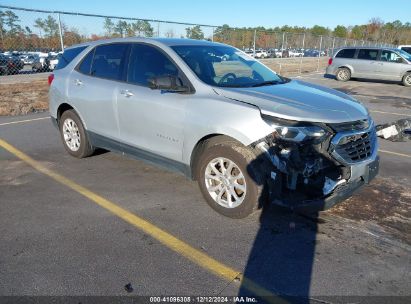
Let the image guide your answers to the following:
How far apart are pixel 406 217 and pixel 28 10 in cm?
1307

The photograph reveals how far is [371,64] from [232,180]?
17.0 meters

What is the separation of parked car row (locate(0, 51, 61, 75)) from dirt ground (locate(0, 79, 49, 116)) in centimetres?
263

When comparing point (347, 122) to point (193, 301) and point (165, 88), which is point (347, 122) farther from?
point (193, 301)

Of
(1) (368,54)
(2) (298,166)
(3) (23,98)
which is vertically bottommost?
(3) (23,98)

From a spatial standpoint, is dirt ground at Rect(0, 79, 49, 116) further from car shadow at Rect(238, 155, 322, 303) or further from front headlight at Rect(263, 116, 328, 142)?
front headlight at Rect(263, 116, 328, 142)

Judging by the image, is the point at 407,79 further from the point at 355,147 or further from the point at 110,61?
the point at 110,61

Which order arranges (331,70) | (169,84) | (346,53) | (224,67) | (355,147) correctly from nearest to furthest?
1. (355,147)
2. (169,84)
3. (224,67)
4. (346,53)
5. (331,70)

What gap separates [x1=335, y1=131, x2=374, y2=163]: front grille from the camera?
11.3ft

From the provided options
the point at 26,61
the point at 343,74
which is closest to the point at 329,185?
the point at 343,74

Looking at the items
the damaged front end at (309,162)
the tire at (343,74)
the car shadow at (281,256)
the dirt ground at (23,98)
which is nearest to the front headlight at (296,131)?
the damaged front end at (309,162)

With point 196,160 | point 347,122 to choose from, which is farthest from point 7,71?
point 347,122

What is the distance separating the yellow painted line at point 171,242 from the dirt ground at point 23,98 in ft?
18.5

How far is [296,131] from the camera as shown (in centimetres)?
332

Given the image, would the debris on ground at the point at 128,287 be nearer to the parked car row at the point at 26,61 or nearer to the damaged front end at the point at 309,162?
the damaged front end at the point at 309,162
